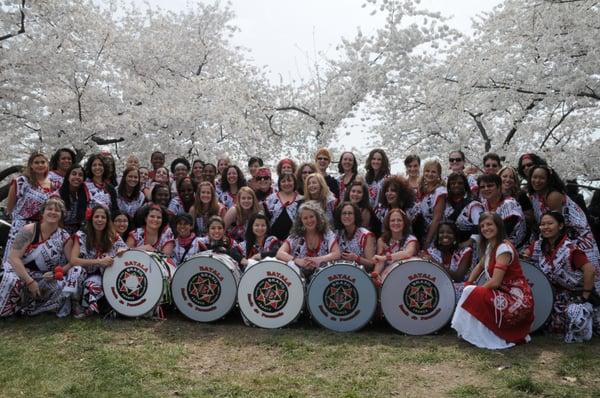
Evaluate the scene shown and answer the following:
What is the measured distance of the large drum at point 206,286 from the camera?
5.85 meters

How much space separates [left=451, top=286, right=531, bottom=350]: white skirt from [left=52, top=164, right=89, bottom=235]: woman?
4296 mm

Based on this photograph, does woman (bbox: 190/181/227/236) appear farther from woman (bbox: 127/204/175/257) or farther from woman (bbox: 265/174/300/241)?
woman (bbox: 265/174/300/241)

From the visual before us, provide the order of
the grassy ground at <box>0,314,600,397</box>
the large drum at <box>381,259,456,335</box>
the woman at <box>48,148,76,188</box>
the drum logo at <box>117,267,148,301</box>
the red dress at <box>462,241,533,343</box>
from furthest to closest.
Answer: the woman at <box>48,148,76,188</box>, the drum logo at <box>117,267,148,301</box>, the large drum at <box>381,259,456,335</box>, the red dress at <box>462,241,533,343</box>, the grassy ground at <box>0,314,600,397</box>

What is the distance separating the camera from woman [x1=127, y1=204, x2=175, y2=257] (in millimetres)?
6496

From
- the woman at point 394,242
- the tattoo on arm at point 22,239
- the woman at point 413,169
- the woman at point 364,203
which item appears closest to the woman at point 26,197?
the tattoo on arm at point 22,239

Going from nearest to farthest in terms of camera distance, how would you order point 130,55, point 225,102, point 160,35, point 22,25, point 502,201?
point 502,201 < point 22,25 < point 225,102 < point 130,55 < point 160,35

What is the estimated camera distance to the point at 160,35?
16344mm

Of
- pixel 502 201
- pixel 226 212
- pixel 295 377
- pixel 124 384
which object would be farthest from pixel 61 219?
pixel 502 201

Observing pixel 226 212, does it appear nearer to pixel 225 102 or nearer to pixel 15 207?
pixel 15 207

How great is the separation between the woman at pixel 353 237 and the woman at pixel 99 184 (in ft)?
8.84

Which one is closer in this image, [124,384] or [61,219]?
[124,384]

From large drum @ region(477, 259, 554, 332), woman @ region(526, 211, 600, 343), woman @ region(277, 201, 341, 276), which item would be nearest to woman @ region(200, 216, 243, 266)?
woman @ region(277, 201, 341, 276)

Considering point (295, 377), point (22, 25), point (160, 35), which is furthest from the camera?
point (160, 35)

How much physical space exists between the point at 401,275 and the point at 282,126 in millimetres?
9542
